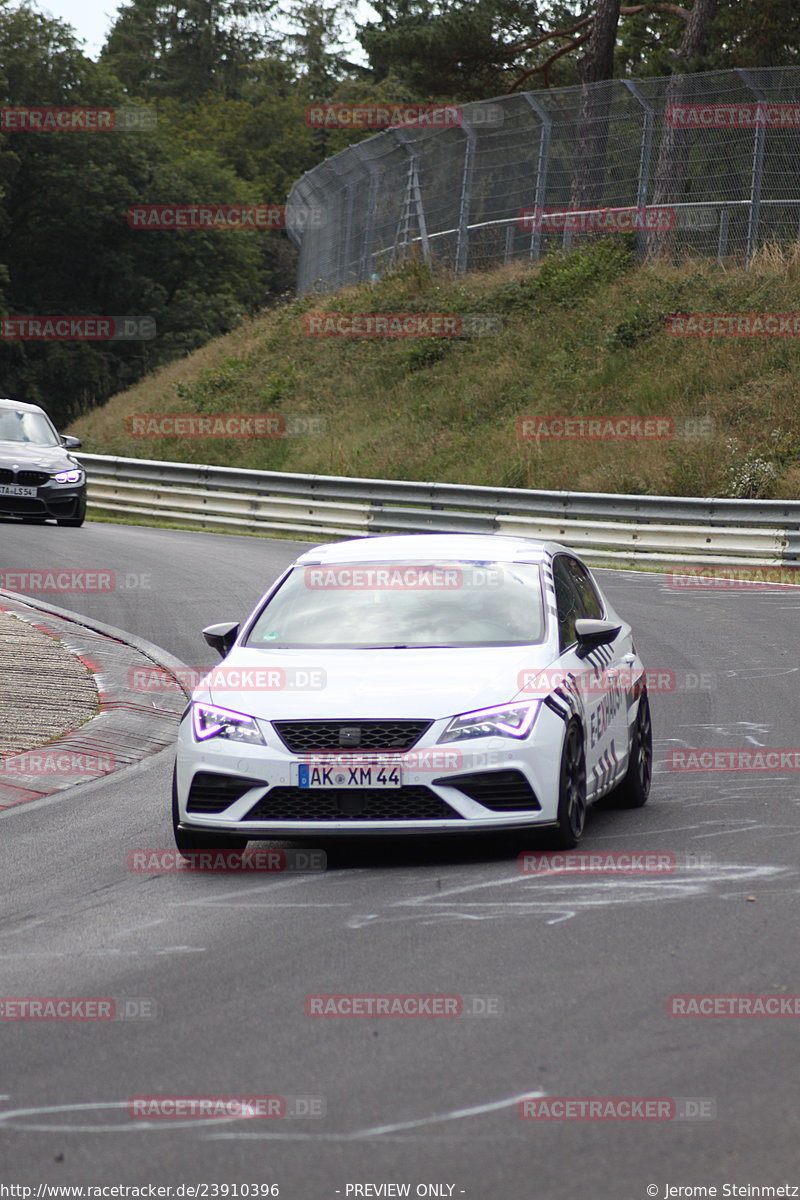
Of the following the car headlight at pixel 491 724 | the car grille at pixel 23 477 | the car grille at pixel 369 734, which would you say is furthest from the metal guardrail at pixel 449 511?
the car grille at pixel 369 734

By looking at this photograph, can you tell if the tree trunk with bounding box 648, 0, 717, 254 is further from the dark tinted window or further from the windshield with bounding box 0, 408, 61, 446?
the dark tinted window

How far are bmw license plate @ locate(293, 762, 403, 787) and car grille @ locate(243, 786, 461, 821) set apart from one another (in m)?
0.02

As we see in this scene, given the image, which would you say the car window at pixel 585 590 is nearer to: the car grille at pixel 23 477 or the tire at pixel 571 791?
the tire at pixel 571 791

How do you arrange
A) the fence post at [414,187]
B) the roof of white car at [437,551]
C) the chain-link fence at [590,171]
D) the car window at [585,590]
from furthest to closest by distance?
the fence post at [414,187] < the chain-link fence at [590,171] < the car window at [585,590] < the roof of white car at [437,551]

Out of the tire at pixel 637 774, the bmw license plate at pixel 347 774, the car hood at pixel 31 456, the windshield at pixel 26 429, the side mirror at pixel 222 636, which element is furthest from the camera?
the windshield at pixel 26 429

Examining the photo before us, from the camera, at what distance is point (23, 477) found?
81.6ft

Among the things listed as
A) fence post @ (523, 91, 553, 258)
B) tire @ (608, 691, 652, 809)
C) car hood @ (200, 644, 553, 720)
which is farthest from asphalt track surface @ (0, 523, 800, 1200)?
fence post @ (523, 91, 553, 258)

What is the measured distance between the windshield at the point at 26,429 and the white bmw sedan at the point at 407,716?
17330mm

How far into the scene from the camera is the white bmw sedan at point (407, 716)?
24.9ft

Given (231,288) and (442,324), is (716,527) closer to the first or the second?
(442,324)

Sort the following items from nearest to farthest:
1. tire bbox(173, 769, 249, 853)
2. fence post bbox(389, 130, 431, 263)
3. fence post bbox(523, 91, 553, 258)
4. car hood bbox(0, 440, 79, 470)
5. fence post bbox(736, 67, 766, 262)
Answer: tire bbox(173, 769, 249, 853) → car hood bbox(0, 440, 79, 470) → fence post bbox(736, 67, 766, 262) → fence post bbox(523, 91, 553, 258) → fence post bbox(389, 130, 431, 263)

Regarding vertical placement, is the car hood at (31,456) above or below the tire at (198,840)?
above

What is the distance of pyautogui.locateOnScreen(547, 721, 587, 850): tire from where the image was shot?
7.73m

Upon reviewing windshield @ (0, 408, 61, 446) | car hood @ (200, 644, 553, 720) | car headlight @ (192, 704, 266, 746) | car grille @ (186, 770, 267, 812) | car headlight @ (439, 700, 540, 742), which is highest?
windshield @ (0, 408, 61, 446)
